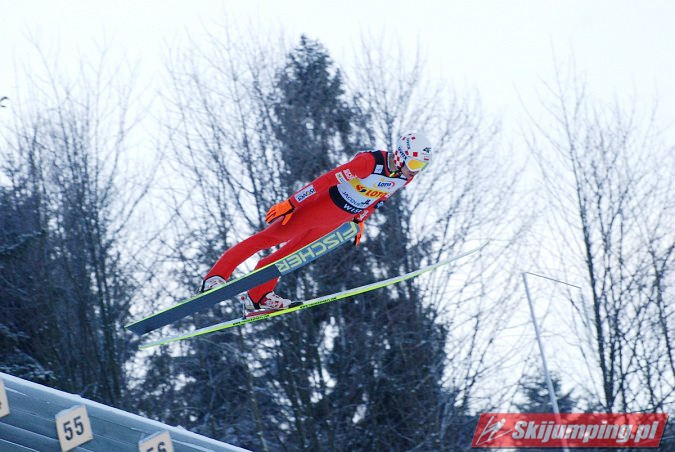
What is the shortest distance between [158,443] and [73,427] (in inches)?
22.9

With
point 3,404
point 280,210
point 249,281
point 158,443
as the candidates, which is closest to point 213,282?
point 249,281

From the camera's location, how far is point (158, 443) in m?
5.61

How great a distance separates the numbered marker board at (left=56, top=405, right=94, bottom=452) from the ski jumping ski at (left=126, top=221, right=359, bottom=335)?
124 cm

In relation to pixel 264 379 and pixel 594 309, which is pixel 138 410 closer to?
pixel 264 379

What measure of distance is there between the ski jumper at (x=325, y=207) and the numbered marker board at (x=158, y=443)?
4.82 ft

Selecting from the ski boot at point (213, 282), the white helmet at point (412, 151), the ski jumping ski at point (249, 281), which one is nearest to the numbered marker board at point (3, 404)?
the ski jumping ski at point (249, 281)

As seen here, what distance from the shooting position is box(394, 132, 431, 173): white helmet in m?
6.45

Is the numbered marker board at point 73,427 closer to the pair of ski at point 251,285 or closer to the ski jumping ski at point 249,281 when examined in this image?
the ski jumping ski at point 249,281

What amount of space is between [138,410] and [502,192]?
8695 mm

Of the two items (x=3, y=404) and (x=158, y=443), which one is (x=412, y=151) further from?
(x=3, y=404)

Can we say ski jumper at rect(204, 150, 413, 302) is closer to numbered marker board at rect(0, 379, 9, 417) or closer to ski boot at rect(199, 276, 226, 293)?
ski boot at rect(199, 276, 226, 293)

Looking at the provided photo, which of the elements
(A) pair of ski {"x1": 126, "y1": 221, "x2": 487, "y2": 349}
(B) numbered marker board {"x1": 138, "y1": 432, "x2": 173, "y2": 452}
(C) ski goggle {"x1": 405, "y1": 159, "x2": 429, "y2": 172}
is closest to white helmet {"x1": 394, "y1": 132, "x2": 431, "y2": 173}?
(C) ski goggle {"x1": 405, "y1": 159, "x2": 429, "y2": 172}

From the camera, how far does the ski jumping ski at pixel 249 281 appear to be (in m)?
6.67

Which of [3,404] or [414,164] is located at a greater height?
[414,164]
